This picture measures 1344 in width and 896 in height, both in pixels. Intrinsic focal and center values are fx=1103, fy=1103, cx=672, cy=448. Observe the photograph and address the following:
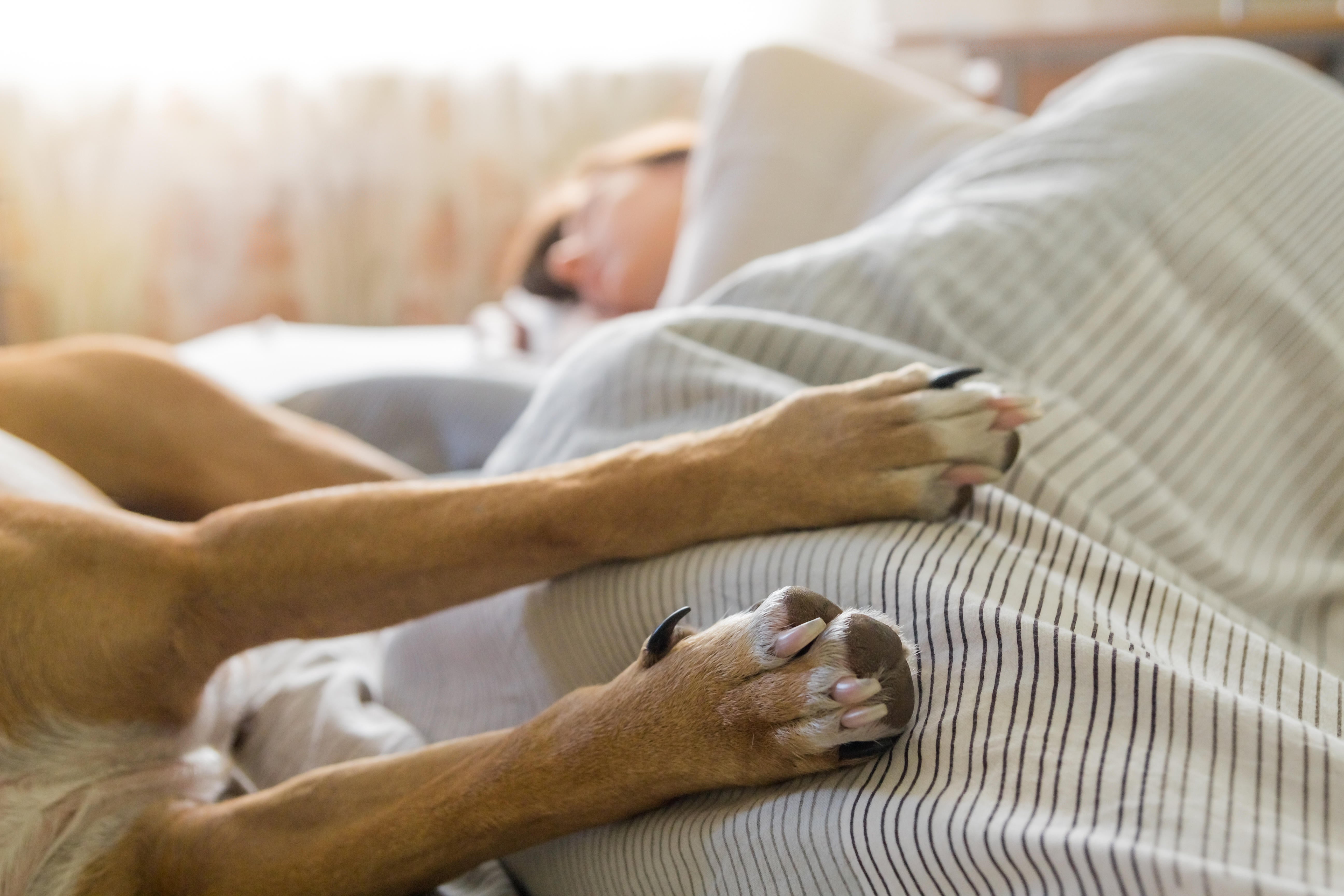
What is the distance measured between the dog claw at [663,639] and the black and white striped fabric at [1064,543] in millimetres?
56

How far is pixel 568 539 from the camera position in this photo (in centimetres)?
71

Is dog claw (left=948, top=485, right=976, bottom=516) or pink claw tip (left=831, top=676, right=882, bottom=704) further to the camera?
dog claw (left=948, top=485, right=976, bottom=516)

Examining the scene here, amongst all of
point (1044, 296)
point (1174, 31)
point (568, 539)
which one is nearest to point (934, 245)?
point (1044, 296)

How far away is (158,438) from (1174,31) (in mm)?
2111

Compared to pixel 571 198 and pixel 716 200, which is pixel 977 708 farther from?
pixel 571 198

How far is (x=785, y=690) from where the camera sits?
1.75 ft

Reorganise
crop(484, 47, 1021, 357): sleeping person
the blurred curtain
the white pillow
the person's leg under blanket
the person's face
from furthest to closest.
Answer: the blurred curtain < the person's face < crop(484, 47, 1021, 357): sleeping person < the white pillow < the person's leg under blanket

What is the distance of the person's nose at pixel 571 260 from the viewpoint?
177cm

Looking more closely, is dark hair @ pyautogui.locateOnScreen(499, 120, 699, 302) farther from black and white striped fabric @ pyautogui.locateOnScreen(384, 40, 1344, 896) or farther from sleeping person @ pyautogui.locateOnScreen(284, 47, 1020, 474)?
black and white striped fabric @ pyautogui.locateOnScreen(384, 40, 1344, 896)

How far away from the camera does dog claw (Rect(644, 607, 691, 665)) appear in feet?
1.90

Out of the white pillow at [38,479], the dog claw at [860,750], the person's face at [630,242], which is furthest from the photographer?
the person's face at [630,242]

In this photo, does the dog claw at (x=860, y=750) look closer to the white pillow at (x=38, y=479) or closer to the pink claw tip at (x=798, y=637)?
the pink claw tip at (x=798, y=637)

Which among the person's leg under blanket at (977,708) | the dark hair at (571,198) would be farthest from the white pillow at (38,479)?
the dark hair at (571,198)

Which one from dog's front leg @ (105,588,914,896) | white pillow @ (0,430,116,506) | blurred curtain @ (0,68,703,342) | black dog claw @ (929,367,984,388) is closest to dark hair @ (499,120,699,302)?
blurred curtain @ (0,68,703,342)
